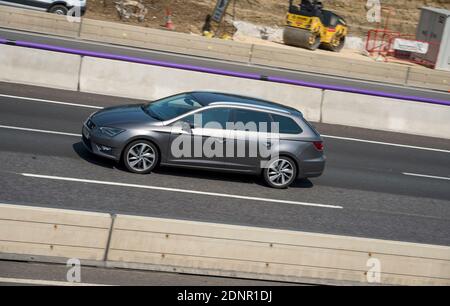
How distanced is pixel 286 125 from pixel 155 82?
6.24 m

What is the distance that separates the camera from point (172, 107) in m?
13.9

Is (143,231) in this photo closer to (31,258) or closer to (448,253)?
(31,258)

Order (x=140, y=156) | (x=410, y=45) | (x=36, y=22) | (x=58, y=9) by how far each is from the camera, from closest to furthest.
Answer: (x=140, y=156) → (x=36, y=22) → (x=58, y=9) → (x=410, y=45)

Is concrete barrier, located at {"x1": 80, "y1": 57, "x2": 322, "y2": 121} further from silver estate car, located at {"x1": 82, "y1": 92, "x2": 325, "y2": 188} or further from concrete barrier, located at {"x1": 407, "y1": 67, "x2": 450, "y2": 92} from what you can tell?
concrete barrier, located at {"x1": 407, "y1": 67, "x2": 450, "y2": 92}

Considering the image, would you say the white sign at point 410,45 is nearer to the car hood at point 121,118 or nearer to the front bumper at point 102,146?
the car hood at point 121,118

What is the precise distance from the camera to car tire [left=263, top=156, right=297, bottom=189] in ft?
45.9

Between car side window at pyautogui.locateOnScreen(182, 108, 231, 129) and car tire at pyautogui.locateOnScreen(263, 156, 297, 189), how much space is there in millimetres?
1226

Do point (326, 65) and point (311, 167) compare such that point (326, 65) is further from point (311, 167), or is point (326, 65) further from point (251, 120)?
point (251, 120)

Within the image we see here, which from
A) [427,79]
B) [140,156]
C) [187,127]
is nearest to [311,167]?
[187,127]

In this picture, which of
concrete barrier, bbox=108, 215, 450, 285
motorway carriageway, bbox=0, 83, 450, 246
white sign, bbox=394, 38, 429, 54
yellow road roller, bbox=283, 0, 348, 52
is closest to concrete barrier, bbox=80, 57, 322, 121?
motorway carriageway, bbox=0, 83, 450, 246

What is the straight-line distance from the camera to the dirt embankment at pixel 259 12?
119ft

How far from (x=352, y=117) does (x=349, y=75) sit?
1085 cm

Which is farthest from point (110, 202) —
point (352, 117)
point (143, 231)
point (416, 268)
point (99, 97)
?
point (352, 117)

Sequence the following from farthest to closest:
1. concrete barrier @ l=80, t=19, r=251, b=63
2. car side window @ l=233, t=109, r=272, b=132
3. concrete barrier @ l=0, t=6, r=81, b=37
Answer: concrete barrier @ l=80, t=19, r=251, b=63 → concrete barrier @ l=0, t=6, r=81, b=37 → car side window @ l=233, t=109, r=272, b=132
